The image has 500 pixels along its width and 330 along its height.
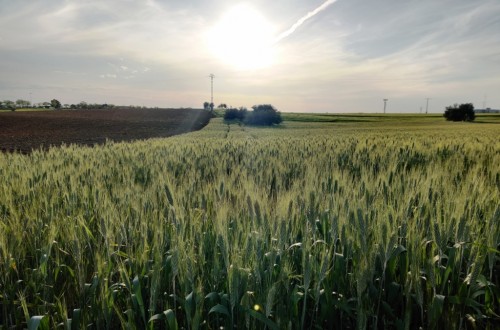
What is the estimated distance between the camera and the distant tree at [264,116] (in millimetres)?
65062

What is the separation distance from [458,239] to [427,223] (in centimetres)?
69

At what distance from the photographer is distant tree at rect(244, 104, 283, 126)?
213ft

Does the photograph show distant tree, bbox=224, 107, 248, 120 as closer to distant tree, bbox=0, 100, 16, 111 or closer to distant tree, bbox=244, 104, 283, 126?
distant tree, bbox=244, 104, 283, 126

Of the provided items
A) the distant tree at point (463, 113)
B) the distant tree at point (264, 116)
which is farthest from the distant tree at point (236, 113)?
the distant tree at point (463, 113)

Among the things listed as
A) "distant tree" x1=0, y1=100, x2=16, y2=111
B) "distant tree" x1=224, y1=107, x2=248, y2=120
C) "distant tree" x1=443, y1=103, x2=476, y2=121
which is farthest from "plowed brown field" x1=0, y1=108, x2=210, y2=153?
"distant tree" x1=443, y1=103, x2=476, y2=121

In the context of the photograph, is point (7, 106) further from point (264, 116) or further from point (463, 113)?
point (463, 113)

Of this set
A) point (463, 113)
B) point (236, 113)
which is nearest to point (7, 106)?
point (236, 113)

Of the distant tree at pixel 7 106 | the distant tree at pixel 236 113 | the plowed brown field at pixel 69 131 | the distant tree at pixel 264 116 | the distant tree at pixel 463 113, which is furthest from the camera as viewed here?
the distant tree at pixel 7 106

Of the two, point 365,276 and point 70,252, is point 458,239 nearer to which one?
point 365,276

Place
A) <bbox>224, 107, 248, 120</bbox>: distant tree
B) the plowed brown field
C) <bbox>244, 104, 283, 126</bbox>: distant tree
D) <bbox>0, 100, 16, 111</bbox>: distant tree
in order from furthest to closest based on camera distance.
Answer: <bbox>0, 100, 16, 111</bbox>: distant tree, <bbox>224, 107, 248, 120</bbox>: distant tree, <bbox>244, 104, 283, 126</bbox>: distant tree, the plowed brown field

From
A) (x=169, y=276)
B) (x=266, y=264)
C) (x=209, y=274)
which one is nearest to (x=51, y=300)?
(x=169, y=276)

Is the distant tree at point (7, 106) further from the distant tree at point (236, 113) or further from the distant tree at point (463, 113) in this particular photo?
the distant tree at point (463, 113)

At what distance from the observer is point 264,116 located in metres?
65.3

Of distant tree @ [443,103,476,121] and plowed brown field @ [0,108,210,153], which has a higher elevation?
distant tree @ [443,103,476,121]
